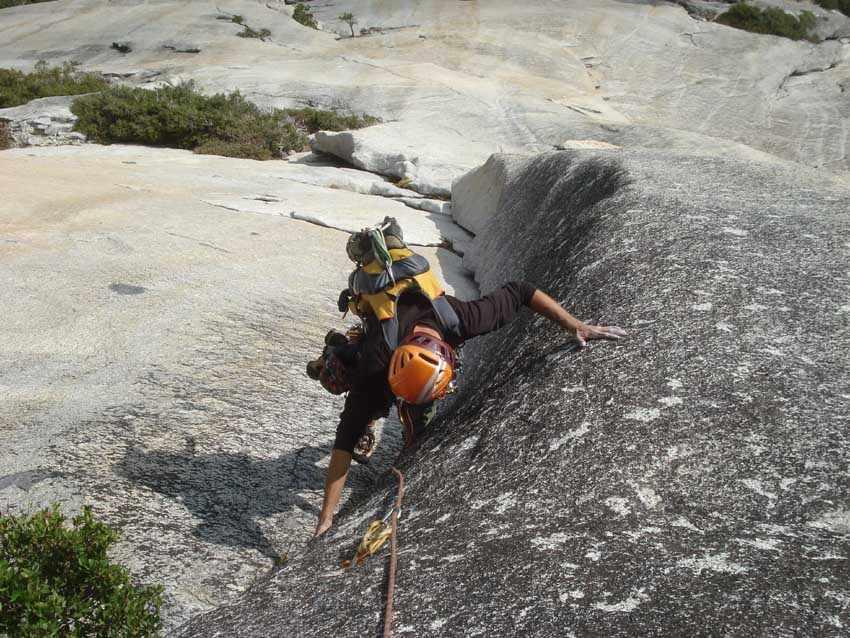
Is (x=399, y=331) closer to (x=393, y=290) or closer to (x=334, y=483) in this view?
(x=393, y=290)

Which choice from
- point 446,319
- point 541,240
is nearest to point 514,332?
point 446,319

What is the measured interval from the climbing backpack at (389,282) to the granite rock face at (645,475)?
2.20ft

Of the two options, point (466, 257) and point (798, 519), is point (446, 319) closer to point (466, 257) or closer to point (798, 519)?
point (798, 519)

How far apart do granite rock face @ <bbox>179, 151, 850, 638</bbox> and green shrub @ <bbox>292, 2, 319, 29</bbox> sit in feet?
145

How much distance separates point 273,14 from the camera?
42.0 m

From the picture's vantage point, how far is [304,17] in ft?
149

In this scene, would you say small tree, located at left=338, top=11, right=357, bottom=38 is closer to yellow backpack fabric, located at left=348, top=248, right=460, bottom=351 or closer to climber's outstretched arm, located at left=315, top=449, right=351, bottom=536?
yellow backpack fabric, located at left=348, top=248, right=460, bottom=351

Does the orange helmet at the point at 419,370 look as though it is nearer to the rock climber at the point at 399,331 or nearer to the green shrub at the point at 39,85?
the rock climber at the point at 399,331

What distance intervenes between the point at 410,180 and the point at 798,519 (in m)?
15.8

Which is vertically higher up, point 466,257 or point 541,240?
point 541,240

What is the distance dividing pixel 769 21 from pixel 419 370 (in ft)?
153

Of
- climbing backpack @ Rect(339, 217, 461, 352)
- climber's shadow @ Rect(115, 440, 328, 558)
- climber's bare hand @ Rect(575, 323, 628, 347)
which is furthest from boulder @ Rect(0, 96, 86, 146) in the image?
climber's bare hand @ Rect(575, 323, 628, 347)

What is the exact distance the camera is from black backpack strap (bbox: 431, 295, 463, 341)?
4.66m

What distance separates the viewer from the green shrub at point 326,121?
81.4 ft
